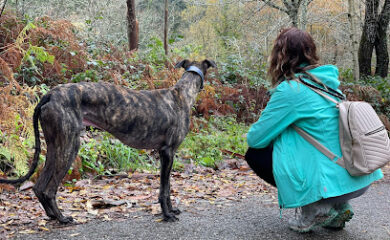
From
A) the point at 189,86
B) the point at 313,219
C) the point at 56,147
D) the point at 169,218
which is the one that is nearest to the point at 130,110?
the point at 56,147

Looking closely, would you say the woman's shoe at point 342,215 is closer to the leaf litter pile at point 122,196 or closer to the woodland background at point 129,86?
the leaf litter pile at point 122,196

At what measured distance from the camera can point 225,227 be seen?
390 cm

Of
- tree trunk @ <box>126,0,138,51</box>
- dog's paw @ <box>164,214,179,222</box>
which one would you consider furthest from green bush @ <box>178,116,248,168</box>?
tree trunk @ <box>126,0,138,51</box>

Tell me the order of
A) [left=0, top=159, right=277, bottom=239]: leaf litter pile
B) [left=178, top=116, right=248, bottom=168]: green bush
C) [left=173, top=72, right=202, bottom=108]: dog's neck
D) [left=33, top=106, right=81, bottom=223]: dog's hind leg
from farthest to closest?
[left=178, top=116, right=248, bottom=168]: green bush, [left=173, top=72, right=202, bottom=108]: dog's neck, [left=0, top=159, right=277, bottom=239]: leaf litter pile, [left=33, top=106, right=81, bottom=223]: dog's hind leg

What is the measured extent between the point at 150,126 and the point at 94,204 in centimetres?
118

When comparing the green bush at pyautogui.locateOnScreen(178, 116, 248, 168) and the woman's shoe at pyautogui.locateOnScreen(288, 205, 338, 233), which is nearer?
the woman's shoe at pyautogui.locateOnScreen(288, 205, 338, 233)

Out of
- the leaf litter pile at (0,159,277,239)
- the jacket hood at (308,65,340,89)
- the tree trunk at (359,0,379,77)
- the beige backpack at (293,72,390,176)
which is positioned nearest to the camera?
the beige backpack at (293,72,390,176)

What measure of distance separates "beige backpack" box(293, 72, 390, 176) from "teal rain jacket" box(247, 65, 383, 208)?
0.06 m

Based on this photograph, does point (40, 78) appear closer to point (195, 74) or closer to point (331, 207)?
point (195, 74)

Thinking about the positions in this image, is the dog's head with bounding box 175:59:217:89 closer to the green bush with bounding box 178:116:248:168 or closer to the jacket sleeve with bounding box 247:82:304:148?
the jacket sleeve with bounding box 247:82:304:148

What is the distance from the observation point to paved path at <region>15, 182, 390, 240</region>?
3598 millimetres

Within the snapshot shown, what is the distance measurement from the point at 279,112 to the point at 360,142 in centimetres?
71

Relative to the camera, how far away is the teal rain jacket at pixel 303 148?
10.9 ft

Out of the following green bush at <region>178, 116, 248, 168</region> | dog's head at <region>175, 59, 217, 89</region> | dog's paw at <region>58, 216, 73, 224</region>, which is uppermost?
dog's head at <region>175, 59, 217, 89</region>
